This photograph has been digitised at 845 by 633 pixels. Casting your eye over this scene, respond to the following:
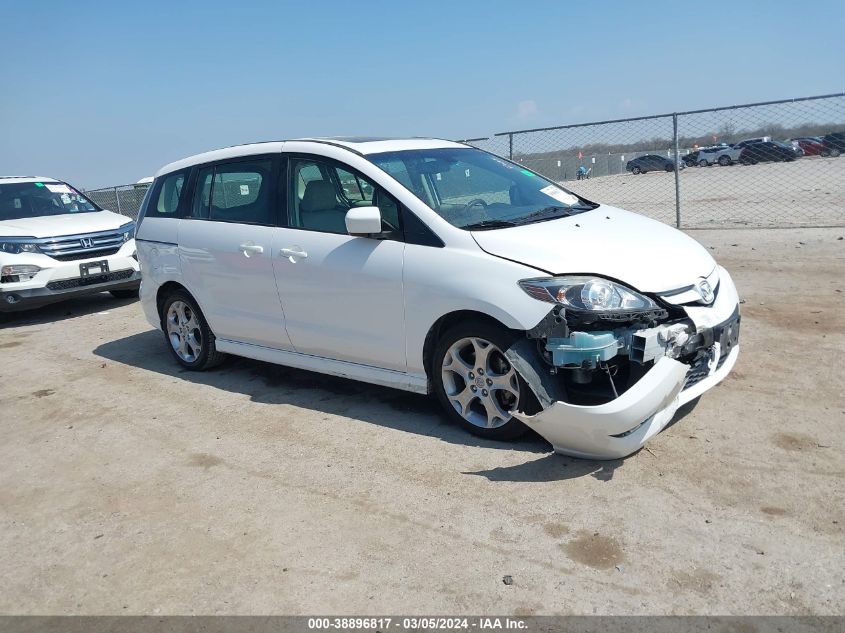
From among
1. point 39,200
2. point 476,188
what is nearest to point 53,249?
point 39,200

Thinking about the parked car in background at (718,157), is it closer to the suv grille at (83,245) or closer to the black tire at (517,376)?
the suv grille at (83,245)

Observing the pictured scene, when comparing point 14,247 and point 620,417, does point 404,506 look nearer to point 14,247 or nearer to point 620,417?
point 620,417

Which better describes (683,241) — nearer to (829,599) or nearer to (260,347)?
(829,599)

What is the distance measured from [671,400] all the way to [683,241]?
4.22ft

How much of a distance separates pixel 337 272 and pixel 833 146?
18737mm

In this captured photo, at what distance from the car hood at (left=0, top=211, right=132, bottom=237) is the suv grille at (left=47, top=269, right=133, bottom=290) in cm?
61

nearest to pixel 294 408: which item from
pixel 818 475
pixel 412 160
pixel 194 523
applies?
pixel 194 523

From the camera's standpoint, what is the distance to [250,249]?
550cm

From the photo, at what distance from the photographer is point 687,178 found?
81.4 ft

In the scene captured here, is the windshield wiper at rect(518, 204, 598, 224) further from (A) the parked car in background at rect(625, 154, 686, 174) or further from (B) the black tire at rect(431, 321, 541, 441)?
(A) the parked car in background at rect(625, 154, 686, 174)

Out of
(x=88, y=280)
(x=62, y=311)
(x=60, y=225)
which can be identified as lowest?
(x=62, y=311)

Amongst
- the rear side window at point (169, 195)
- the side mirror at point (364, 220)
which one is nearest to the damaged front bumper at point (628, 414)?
the side mirror at point (364, 220)

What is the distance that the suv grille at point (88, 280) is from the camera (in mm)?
9234

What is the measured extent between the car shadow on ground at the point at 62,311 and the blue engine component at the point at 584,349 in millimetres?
7914
